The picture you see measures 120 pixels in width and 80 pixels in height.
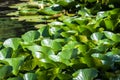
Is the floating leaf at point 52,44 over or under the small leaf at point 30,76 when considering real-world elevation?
over

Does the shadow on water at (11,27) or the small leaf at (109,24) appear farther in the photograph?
the shadow on water at (11,27)

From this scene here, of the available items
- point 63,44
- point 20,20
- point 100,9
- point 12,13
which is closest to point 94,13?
point 100,9

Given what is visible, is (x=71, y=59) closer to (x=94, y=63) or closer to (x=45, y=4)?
(x=94, y=63)

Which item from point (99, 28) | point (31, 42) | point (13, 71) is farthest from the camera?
point (99, 28)

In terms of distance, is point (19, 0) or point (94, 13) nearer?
point (94, 13)

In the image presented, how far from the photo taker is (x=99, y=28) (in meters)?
3.29

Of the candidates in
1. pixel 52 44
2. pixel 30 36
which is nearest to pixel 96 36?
pixel 52 44

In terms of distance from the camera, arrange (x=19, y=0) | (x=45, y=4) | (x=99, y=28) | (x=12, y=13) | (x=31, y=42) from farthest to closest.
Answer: (x=19, y=0) < (x=45, y=4) < (x=12, y=13) < (x=99, y=28) < (x=31, y=42)

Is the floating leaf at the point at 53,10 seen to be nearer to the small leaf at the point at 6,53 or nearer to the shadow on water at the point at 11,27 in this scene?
the shadow on water at the point at 11,27

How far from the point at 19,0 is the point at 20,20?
2.01 meters

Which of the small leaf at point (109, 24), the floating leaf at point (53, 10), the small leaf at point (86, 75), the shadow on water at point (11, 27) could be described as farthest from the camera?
the floating leaf at point (53, 10)

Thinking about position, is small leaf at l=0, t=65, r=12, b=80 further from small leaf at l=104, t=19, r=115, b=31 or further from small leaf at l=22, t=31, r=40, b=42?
small leaf at l=104, t=19, r=115, b=31

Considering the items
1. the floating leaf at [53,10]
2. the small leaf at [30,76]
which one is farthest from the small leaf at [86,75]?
the floating leaf at [53,10]

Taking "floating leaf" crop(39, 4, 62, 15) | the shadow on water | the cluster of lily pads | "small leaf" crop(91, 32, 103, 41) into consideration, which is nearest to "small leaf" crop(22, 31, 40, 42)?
the cluster of lily pads
